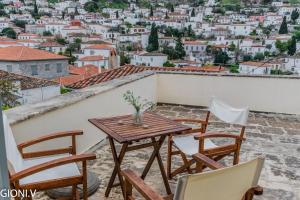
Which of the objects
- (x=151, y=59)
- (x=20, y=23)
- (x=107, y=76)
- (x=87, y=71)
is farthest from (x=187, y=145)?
(x=20, y=23)

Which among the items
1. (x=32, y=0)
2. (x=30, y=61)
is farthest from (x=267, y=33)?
(x=32, y=0)

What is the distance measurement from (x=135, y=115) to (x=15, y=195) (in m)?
1.14

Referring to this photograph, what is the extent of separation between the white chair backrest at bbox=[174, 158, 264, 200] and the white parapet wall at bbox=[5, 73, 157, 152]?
1.49m

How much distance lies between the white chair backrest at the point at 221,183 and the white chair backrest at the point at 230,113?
3.85 ft

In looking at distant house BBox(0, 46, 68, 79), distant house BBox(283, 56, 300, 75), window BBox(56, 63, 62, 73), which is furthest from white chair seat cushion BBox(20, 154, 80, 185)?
distant house BBox(283, 56, 300, 75)

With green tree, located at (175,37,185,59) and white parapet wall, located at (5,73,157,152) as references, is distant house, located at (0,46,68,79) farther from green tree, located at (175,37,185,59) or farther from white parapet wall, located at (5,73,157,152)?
green tree, located at (175,37,185,59)

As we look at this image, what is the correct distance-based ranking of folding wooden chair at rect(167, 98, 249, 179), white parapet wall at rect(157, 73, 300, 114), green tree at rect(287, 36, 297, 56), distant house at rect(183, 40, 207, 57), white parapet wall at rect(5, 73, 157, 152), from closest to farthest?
white parapet wall at rect(5, 73, 157, 152)
folding wooden chair at rect(167, 98, 249, 179)
white parapet wall at rect(157, 73, 300, 114)
green tree at rect(287, 36, 297, 56)
distant house at rect(183, 40, 207, 57)

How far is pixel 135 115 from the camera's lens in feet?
8.56

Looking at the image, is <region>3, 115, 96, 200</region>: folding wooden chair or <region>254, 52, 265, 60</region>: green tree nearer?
<region>3, 115, 96, 200</region>: folding wooden chair

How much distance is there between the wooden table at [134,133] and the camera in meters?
2.29

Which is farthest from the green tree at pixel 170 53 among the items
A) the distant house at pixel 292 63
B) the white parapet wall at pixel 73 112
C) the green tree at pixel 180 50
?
the white parapet wall at pixel 73 112

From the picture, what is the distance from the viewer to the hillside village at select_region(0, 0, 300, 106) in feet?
92.3

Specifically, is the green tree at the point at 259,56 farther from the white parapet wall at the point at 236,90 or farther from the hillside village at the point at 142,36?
the white parapet wall at the point at 236,90

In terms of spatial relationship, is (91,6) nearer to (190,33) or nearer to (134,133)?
(190,33)
